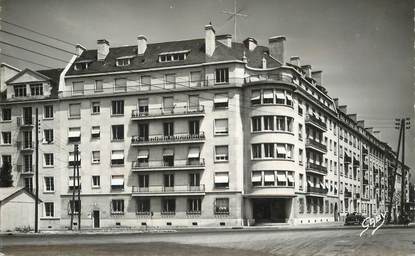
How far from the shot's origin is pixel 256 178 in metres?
57.3

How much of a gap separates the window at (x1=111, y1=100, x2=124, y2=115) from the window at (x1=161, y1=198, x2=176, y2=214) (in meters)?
11.5

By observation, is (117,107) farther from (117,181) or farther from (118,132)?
(117,181)

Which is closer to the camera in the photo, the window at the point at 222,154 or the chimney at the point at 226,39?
the window at the point at 222,154

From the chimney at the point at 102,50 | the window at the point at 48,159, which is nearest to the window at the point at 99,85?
the chimney at the point at 102,50

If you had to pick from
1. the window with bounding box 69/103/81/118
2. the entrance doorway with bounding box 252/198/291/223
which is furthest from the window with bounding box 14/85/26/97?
the entrance doorway with bounding box 252/198/291/223

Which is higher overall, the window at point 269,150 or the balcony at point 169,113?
the balcony at point 169,113

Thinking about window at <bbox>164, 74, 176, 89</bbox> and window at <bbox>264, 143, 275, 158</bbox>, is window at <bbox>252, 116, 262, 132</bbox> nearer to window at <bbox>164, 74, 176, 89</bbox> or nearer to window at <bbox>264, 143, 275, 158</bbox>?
window at <bbox>264, 143, 275, 158</bbox>

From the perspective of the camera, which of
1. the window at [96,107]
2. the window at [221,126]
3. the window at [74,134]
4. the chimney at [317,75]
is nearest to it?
the window at [221,126]

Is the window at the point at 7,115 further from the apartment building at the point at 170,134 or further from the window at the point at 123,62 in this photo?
the window at the point at 123,62

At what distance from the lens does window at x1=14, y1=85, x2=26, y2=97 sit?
65062 millimetres

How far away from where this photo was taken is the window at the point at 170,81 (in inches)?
2370

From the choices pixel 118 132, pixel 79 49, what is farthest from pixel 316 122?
pixel 79 49

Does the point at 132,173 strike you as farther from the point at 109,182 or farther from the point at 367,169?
the point at 367,169

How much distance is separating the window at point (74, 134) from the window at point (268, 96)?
2225 centimetres
